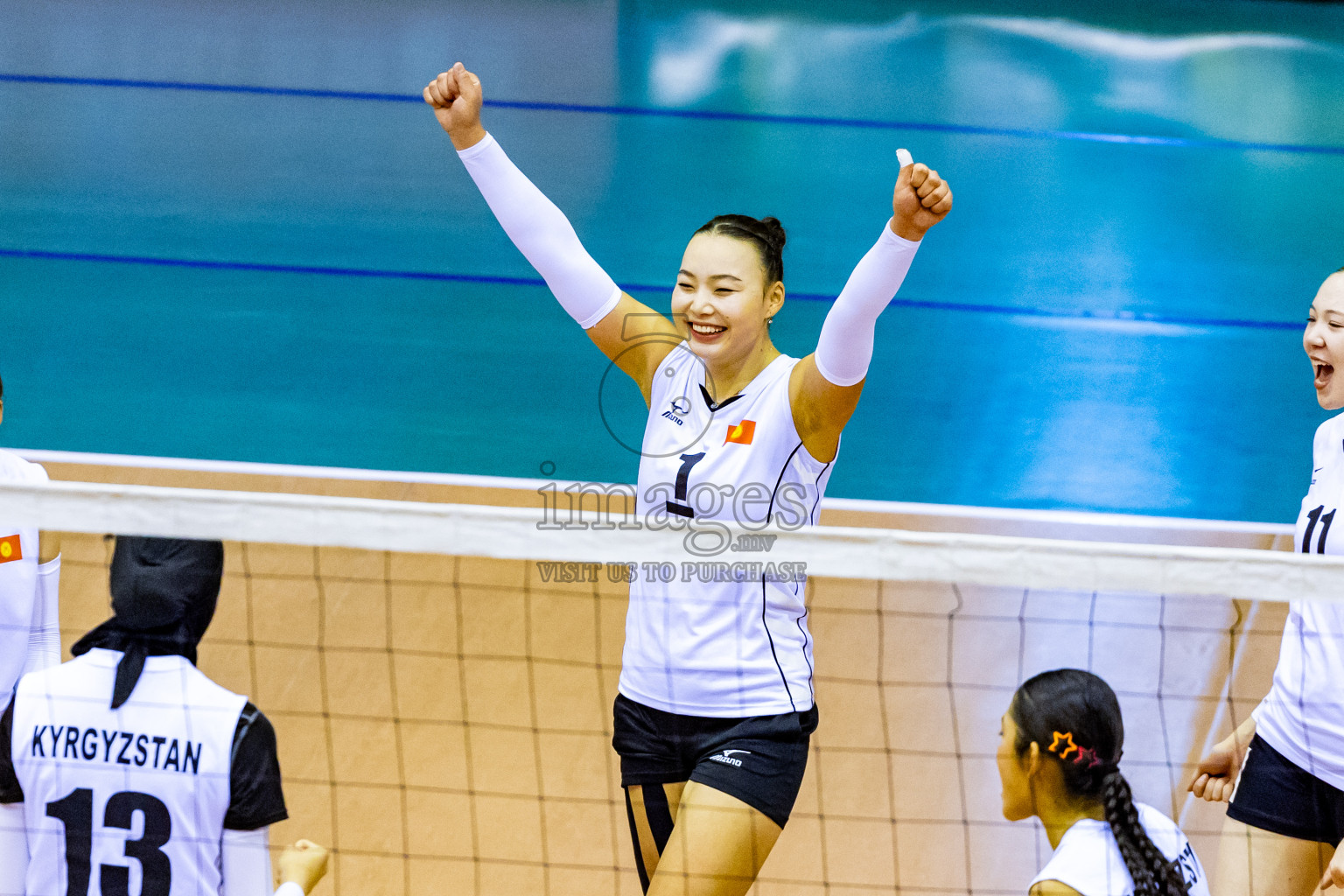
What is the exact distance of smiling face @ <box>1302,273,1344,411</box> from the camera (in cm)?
271

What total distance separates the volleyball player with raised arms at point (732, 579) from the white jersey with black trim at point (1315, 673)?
99cm

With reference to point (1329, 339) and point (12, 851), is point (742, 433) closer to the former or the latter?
point (1329, 339)

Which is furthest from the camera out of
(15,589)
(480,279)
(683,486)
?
(480,279)

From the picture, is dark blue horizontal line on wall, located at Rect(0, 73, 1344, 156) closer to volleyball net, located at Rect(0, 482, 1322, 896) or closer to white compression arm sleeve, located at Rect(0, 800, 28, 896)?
volleyball net, located at Rect(0, 482, 1322, 896)

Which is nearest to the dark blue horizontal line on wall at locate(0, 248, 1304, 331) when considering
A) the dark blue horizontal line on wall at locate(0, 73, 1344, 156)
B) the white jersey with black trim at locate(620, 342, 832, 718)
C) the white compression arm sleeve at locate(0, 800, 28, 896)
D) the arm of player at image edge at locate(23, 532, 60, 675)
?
the dark blue horizontal line on wall at locate(0, 73, 1344, 156)

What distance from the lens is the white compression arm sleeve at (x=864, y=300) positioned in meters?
2.24

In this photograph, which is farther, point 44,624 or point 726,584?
point 44,624

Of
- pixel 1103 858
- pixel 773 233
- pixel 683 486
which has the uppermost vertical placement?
pixel 773 233

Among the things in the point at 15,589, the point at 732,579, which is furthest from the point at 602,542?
the point at 15,589

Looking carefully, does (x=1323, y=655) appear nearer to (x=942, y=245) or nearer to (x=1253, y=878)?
(x=1253, y=878)

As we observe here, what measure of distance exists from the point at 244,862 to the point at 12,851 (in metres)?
0.45

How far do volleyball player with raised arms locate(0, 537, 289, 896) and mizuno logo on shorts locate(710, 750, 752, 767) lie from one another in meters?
0.78

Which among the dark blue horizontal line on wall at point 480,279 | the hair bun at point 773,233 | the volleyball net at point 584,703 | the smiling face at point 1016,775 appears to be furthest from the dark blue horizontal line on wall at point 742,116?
the smiling face at point 1016,775

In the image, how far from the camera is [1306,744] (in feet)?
8.37
